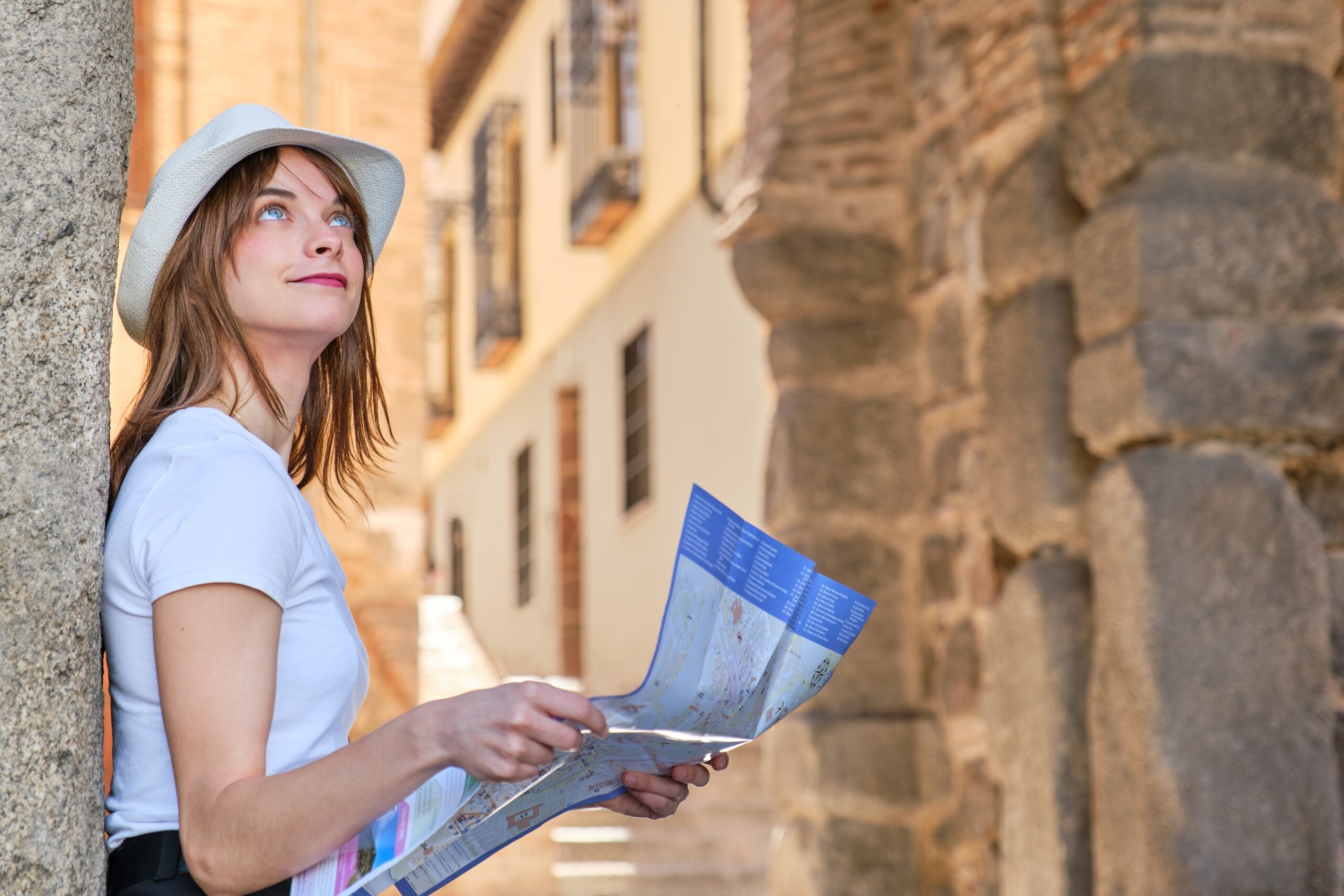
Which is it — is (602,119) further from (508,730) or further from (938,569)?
(508,730)

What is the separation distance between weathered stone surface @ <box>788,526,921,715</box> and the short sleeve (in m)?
3.18

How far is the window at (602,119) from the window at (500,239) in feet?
8.97

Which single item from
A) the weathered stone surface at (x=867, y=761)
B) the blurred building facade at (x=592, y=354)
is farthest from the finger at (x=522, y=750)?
the blurred building facade at (x=592, y=354)

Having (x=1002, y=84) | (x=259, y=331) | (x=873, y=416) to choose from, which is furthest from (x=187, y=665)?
(x=873, y=416)

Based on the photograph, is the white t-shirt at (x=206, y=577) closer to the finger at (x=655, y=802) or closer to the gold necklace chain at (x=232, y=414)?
the gold necklace chain at (x=232, y=414)

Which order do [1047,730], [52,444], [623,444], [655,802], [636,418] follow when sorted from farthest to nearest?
1. [623,444]
2. [636,418]
3. [1047,730]
4. [655,802]
5. [52,444]

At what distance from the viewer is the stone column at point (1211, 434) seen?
2.86 m

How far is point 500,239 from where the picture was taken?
14852mm

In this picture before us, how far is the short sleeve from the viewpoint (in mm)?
1108

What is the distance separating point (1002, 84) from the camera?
11.9 feet

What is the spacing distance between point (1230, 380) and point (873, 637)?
157cm

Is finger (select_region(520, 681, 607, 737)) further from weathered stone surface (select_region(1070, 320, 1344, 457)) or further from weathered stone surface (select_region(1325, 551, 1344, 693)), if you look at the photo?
weathered stone surface (select_region(1325, 551, 1344, 693))

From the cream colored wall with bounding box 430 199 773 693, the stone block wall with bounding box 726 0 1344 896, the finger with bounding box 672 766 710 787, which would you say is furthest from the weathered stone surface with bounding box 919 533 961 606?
the finger with bounding box 672 766 710 787

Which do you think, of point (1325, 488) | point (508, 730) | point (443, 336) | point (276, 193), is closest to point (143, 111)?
point (1325, 488)
